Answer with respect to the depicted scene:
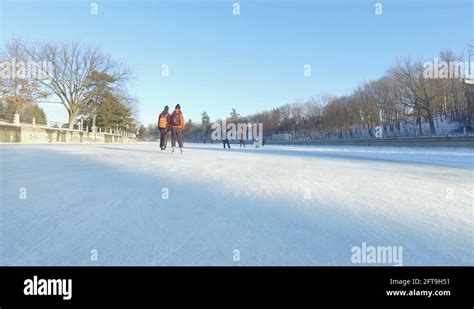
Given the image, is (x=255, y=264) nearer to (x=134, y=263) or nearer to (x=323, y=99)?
(x=134, y=263)

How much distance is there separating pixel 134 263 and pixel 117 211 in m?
1.18

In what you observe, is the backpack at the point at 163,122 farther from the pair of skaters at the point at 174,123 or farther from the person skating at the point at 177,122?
the person skating at the point at 177,122

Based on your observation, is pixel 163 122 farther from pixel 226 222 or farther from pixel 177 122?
pixel 226 222

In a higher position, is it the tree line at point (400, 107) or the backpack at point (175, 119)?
the tree line at point (400, 107)
